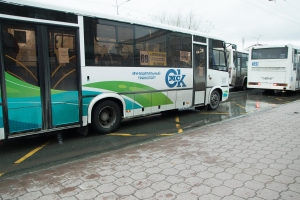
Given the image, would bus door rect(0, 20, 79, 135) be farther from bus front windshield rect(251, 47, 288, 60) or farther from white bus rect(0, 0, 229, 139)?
bus front windshield rect(251, 47, 288, 60)

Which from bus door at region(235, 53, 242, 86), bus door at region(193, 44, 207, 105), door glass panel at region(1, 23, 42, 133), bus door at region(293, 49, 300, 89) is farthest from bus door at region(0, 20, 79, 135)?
bus door at region(235, 53, 242, 86)

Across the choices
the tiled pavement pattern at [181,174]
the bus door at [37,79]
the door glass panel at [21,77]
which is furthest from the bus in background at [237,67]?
the door glass panel at [21,77]

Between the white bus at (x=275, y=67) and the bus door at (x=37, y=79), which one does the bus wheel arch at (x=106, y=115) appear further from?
the white bus at (x=275, y=67)

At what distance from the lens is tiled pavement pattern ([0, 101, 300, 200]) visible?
10.3 ft

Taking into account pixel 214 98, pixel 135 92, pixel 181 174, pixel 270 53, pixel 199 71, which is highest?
pixel 270 53

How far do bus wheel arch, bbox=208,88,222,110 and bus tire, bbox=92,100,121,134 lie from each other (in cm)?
459

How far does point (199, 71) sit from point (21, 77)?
606 cm

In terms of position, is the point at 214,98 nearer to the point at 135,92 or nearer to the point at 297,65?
the point at 135,92

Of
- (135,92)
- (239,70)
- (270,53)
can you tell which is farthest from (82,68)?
(239,70)

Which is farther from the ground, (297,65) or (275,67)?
(297,65)

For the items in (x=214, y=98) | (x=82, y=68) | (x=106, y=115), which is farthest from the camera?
(x=214, y=98)

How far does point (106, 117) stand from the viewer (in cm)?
658

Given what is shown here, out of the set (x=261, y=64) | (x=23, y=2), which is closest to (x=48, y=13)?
(x=23, y=2)

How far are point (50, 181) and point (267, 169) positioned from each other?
3.33 meters
